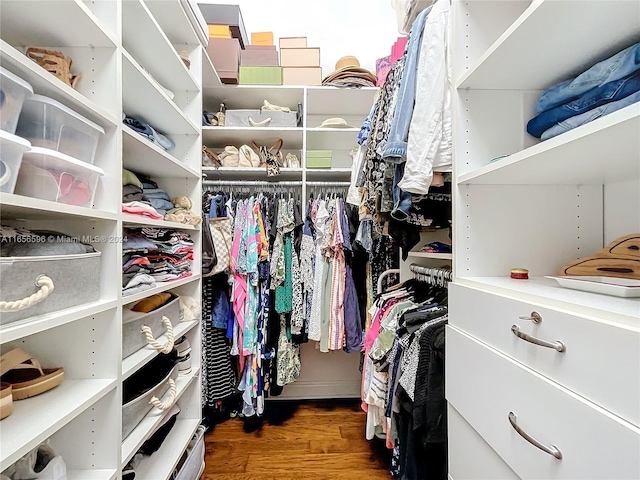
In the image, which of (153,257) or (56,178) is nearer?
(56,178)

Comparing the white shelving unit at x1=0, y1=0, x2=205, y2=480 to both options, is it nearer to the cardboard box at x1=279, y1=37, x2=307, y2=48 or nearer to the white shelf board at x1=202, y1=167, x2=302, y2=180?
the white shelf board at x1=202, y1=167, x2=302, y2=180

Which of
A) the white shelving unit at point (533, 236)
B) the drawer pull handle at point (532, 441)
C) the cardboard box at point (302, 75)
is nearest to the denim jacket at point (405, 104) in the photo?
the white shelving unit at point (533, 236)

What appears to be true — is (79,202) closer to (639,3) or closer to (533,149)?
(533,149)

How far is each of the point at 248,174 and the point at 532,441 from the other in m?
1.87

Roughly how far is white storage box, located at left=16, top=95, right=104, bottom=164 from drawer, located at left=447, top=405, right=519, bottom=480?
3.92 ft

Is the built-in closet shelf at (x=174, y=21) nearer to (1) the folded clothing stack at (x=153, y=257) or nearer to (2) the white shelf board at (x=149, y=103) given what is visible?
(2) the white shelf board at (x=149, y=103)

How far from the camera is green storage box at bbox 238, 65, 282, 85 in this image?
74.5 inches

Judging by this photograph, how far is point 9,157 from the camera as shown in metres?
0.55

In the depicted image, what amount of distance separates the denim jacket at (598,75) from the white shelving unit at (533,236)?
71 mm

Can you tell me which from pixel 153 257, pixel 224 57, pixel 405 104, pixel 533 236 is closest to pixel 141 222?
pixel 153 257

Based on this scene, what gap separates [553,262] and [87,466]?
138cm

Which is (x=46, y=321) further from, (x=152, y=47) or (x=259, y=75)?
(x=259, y=75)

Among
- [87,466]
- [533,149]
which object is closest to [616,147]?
[533,149]

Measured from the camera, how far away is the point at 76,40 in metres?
0.77
